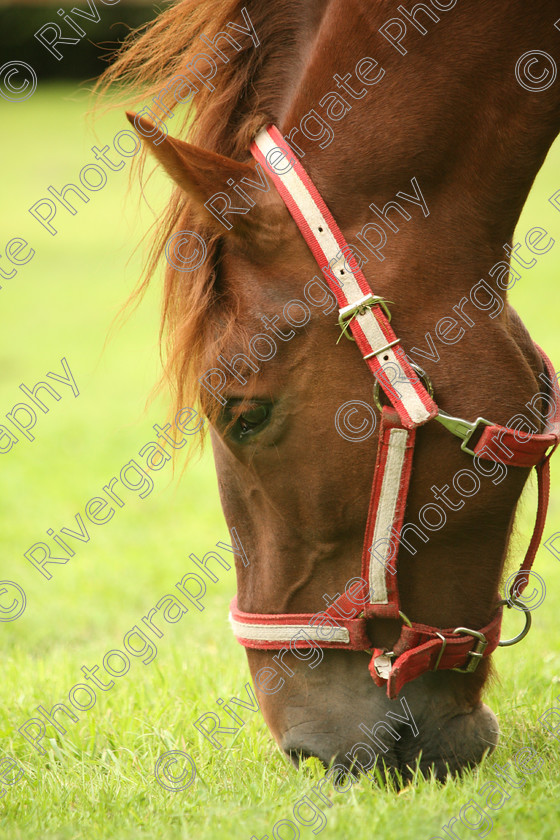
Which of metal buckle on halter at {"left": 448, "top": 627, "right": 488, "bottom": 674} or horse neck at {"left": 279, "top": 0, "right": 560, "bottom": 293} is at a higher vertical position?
horse neck at {"left": 279, "top": 0, "right": 560, "bottom": 293}

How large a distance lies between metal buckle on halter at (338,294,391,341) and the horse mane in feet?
0.75

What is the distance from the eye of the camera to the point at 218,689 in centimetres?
272

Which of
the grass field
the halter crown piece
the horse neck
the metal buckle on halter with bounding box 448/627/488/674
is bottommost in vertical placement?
the grass field

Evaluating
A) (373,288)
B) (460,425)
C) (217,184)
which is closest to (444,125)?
(373,288)

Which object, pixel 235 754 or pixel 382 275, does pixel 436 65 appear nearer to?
pixel 382 275

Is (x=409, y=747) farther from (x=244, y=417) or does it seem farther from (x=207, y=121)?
(x=207, y=121)

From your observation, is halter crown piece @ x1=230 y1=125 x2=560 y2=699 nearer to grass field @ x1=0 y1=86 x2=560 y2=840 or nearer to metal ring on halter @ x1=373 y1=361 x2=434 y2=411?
metal ring on halter @ x1=373 y1=361 x2=434 y2=411

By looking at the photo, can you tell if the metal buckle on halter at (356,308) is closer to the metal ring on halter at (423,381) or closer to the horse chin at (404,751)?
the metal ring on halter at (423,381)

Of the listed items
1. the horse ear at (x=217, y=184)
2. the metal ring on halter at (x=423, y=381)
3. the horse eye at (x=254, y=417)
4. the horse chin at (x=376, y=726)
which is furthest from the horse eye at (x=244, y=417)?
the horse chin at (x=376, y=726)

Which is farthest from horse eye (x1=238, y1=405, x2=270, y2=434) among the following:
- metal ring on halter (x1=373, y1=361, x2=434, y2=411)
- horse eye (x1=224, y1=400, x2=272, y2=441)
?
metal ring on halter (x1=373, y1=361, x2=434, y2=411)

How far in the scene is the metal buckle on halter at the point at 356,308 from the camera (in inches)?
67.4

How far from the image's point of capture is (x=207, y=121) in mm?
1933

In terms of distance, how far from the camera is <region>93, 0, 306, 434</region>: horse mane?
1805mm

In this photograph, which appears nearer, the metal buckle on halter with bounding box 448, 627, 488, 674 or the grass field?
the grass field
